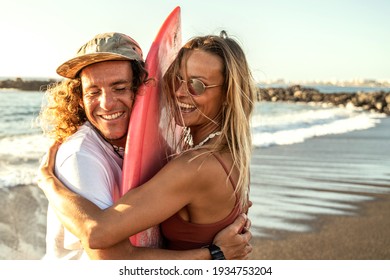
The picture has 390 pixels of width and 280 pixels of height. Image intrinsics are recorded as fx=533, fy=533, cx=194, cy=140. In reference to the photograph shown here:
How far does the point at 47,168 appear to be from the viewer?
2145 millimetres

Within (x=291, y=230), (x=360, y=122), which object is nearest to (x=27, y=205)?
(x=291, y=230)

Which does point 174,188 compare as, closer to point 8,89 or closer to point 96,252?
point 96,252

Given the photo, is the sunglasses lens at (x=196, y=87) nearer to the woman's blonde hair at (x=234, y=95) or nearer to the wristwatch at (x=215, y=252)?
the woman's blonde hair at (x=234, y=95)

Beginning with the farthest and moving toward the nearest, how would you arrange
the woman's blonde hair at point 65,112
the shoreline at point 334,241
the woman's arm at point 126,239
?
the shoreline at point 334,241 → the woman's blonde hair at point 65,112 → the woman's arm at point 126,239

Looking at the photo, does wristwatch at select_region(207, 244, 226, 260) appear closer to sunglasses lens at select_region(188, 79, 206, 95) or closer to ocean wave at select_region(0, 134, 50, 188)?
sunglasses lens at select_region(188, 79, 206, 95)

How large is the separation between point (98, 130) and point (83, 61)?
0.30 metres

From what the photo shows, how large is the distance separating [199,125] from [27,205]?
12.8 feet

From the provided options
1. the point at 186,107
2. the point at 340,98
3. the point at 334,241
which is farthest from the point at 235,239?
the point at 340,98

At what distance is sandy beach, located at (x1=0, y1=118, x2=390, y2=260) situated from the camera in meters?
4.46

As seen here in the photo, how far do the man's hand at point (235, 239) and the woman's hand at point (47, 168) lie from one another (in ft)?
2.32

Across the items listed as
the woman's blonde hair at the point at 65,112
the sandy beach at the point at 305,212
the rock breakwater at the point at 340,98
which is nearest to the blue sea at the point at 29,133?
the sandy beach at the point at 305,212

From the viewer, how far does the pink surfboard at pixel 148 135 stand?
80.9 inches

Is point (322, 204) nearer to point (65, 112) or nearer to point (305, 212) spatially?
point (305, 212)

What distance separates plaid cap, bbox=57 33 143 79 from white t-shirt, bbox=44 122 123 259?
0.85 ft
